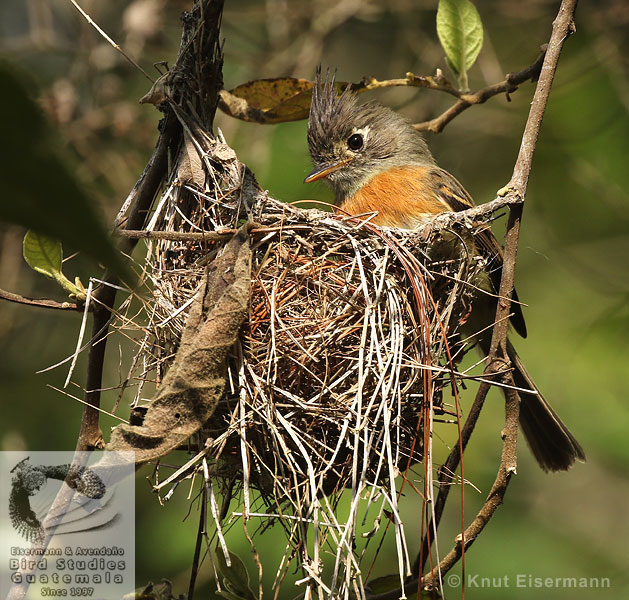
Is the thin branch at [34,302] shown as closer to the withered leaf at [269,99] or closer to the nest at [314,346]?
the nest at [314,346]

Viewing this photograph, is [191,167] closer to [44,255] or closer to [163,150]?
[163,150]

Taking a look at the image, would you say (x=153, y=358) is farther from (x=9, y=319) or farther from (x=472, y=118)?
(x=472, y=118)

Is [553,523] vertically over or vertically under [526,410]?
under

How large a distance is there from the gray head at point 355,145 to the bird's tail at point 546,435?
131 centimetres

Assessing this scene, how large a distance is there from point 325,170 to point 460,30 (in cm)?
110

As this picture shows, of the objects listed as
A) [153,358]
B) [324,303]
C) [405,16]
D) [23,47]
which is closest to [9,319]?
[23,47]

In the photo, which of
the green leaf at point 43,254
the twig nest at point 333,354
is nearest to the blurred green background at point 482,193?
the twig nest at point 333,354

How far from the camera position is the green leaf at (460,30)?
3676 mm

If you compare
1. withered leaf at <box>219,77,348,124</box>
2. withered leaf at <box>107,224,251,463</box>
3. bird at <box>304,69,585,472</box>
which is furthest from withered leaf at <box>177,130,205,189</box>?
bird at <box>304,69,585,472</box>

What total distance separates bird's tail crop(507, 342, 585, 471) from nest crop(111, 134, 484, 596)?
3.45ft

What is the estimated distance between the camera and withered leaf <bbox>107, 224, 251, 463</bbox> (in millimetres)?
2369

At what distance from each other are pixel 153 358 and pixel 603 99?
15.8 feet

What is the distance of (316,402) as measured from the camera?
8.98ft

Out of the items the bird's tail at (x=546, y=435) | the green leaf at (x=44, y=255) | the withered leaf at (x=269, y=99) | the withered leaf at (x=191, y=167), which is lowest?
the bird's tail at (x=546, y=435)
